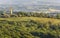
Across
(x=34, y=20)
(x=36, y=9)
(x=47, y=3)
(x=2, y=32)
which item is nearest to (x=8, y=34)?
(x=2, y=32)

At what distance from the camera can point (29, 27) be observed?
2623 centimetres

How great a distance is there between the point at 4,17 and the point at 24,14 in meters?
1.75

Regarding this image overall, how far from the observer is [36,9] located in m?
35.2

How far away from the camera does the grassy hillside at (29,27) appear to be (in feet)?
81.9

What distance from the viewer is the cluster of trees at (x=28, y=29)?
2489cm

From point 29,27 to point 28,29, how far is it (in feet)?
1.38

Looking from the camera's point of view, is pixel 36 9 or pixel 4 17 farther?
pixel 36 9

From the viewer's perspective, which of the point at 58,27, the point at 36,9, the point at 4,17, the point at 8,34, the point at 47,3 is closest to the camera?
the point at 8,34

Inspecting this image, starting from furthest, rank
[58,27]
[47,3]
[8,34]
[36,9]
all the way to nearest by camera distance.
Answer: [47,3] < [36,9] < [58,27] < [8,34]

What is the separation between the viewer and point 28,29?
25.8m

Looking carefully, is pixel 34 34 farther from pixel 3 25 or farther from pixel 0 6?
pixel 0 6

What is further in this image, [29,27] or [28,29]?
[29,27]

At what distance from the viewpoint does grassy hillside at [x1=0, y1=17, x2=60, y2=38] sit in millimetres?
24953

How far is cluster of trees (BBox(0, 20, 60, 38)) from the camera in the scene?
81.7 ft
